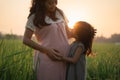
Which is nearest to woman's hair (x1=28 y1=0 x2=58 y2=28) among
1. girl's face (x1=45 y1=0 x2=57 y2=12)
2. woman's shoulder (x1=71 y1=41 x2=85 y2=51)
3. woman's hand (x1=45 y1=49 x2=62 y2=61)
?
girl's face (x1=45 y1=0 x2=57 y2=12)

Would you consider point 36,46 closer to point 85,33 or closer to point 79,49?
point 79,49

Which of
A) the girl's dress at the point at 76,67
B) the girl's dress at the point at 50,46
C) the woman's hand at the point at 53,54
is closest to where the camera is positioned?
the woman's hand at the point at 53,54

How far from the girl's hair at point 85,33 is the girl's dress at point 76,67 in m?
0.07

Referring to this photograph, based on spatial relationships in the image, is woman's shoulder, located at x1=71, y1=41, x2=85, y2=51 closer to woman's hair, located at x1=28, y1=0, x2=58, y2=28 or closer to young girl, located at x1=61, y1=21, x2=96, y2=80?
young girl, located at x1=61, y1=21, x2=96, y2=80

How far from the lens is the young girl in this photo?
4.29 m

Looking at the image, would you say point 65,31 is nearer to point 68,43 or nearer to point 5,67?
point 68,43

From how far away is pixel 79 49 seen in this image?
4.30m

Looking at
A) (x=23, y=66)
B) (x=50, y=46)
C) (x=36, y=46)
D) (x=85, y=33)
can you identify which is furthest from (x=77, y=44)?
(x=23, y=66)

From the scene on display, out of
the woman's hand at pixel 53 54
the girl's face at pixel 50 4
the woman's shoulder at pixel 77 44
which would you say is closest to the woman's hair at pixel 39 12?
the girl's face at pixel 50 4

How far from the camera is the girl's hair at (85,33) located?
14.4ft

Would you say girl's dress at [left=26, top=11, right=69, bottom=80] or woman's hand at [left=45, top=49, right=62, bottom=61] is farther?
girl's dress at [left=26, top=11, right=69, bottom=80]

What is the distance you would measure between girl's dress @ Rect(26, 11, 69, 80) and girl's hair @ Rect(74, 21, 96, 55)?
179mm

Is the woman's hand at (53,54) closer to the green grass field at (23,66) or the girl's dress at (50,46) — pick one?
the girl's dress at (50,46)

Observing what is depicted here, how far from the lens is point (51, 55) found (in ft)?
13.5
